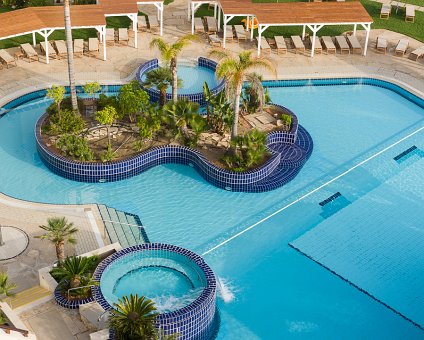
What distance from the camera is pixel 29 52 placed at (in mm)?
33781

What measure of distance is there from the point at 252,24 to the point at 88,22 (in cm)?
818

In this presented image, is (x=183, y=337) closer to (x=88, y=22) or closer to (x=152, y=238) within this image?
(x=152, y=238)

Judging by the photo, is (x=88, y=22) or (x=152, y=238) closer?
(x=152, y=238)

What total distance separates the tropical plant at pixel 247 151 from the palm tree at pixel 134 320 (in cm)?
917

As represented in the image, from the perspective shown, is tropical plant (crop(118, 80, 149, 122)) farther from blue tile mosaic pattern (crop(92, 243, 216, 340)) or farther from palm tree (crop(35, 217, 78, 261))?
palm tree (crop(35, 217, 78, 261))

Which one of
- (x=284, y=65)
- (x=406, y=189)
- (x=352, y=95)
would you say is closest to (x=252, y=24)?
(x=284, y=65)

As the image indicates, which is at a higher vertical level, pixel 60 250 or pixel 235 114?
pixel 235 114

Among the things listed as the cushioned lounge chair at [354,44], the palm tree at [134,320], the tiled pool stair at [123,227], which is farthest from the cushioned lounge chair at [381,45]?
the palm tree at [134,320]

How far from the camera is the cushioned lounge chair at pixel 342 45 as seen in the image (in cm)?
3659

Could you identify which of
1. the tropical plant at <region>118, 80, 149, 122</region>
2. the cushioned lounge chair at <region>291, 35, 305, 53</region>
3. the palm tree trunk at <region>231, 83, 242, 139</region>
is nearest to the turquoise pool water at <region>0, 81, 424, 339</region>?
the palm tree trunk at <region>231, 83, 242, 139</region>

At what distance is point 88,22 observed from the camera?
33344mm

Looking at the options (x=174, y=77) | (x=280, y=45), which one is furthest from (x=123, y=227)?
(x=280, y=45)

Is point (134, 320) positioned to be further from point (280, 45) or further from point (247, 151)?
point (280, 45)

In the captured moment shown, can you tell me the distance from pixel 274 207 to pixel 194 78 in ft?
32.3
